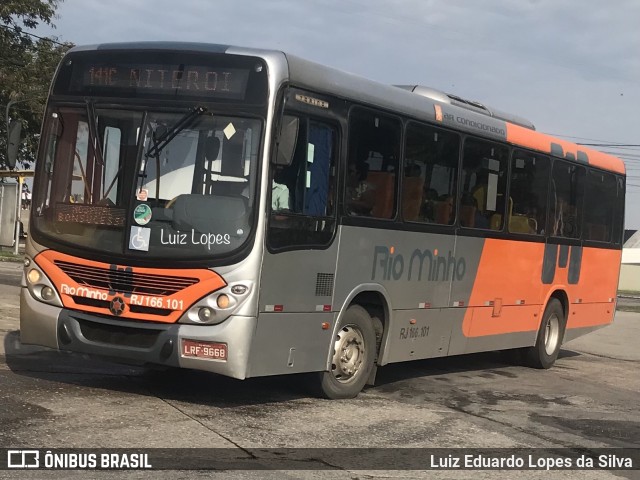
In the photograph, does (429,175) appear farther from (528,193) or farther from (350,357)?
(528,193)

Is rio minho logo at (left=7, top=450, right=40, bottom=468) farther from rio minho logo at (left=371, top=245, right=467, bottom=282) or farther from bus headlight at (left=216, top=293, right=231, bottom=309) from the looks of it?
rio minho logo at (left=371, top=245, right=467, bottom=282)

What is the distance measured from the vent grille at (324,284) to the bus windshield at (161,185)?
110 cm

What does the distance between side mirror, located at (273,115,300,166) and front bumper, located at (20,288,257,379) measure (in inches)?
54.1

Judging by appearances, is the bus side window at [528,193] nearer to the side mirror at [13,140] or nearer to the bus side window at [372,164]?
the bus side window at [372,164]

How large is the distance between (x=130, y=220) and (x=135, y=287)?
0.57 metres

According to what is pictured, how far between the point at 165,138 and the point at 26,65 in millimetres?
30383

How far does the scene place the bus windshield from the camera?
8.20 m

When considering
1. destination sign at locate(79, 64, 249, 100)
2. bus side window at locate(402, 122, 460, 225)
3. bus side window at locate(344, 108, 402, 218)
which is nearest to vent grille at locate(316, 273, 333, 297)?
bus side window at locate(344, 108, 402, 218)

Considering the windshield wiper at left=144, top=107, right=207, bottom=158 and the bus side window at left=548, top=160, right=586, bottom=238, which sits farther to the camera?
the bus side window at left=548, top=160, right=586, bottom=238

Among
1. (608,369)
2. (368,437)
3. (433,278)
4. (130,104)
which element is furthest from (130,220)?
(608,369)

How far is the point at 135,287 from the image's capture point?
832cm

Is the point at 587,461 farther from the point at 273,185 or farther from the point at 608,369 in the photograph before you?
the point at 608,369

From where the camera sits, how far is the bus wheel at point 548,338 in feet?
46.1

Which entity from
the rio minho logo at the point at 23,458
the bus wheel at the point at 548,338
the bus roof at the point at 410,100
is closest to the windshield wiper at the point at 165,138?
the bus roof at the point at 410,100
